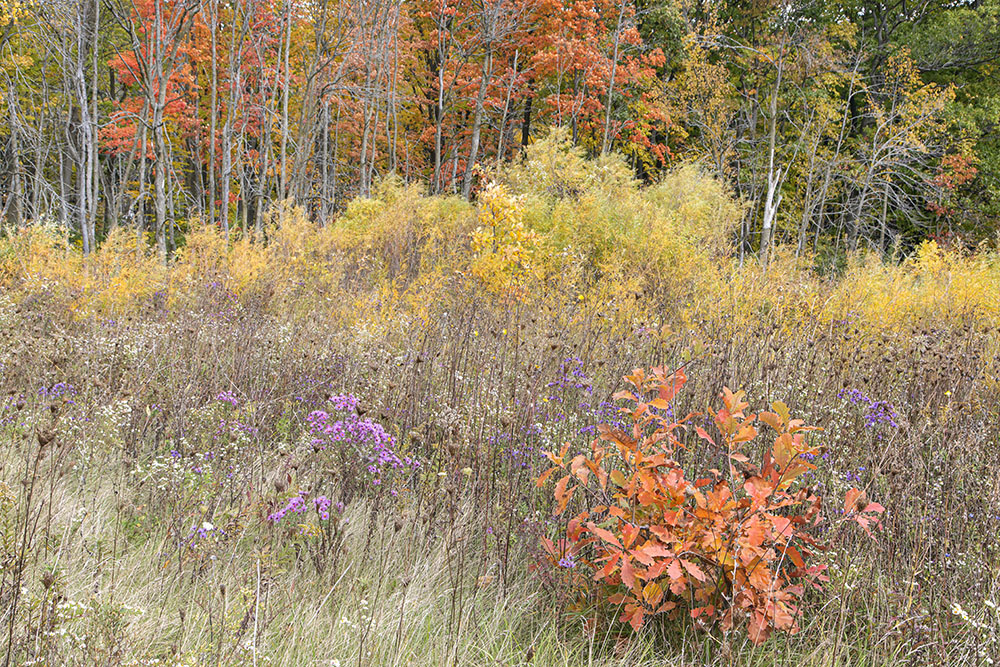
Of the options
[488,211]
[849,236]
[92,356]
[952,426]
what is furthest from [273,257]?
[849,236]

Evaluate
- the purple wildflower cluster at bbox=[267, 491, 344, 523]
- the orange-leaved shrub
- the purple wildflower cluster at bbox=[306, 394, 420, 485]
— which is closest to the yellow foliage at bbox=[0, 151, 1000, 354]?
the purple wildflower cluster at bbox=[306, 394, 420, 485]

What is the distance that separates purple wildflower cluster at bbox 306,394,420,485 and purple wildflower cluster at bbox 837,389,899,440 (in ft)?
7.09

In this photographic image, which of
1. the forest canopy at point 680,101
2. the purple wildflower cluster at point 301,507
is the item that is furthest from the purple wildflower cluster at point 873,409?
the forest canopy at point 680,101

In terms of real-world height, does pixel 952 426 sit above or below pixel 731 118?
below

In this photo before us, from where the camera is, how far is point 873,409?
3336mm

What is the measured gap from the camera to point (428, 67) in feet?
72.0

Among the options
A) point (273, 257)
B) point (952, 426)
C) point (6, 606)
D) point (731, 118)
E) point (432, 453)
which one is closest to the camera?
point (6, 606)

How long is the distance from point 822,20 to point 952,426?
21.1 metres

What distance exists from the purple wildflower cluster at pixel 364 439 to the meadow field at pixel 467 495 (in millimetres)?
20

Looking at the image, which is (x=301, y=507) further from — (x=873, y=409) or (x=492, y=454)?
(x=873, y=409)

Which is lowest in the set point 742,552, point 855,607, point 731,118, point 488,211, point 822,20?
point 855,607

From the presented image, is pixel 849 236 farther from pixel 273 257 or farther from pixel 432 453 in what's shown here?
pixel 432 453

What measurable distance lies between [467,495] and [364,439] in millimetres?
534

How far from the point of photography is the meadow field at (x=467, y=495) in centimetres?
192
